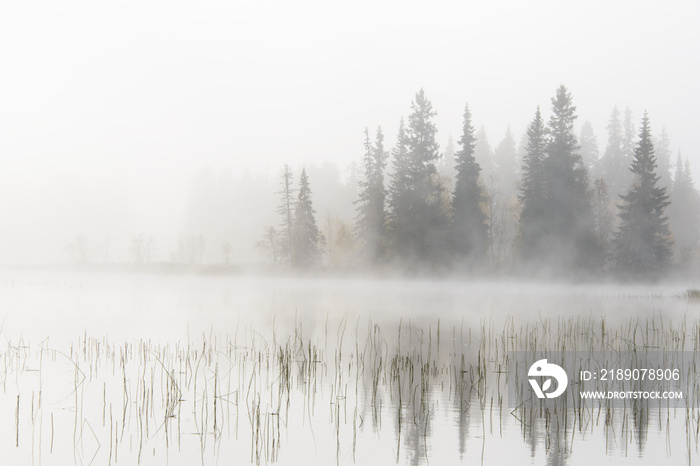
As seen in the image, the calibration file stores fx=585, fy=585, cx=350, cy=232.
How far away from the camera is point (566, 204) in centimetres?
4488

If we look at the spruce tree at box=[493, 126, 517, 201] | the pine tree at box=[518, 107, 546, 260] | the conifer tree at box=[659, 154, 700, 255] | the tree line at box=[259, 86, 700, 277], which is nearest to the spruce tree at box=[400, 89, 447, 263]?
the tree line at box=[259, 86, 700, 277]

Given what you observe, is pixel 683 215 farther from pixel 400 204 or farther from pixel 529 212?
pixel 400 204

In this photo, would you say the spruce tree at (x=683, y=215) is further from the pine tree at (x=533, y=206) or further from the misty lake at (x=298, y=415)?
the misty lake at (x=298, y=415)

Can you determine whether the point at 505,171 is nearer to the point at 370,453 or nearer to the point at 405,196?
the point at 405,196

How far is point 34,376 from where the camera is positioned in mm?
9562

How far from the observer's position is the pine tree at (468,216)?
1841 inches

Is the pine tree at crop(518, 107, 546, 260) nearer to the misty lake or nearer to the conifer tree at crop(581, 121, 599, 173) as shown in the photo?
the misty lake

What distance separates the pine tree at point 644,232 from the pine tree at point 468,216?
10306 mm

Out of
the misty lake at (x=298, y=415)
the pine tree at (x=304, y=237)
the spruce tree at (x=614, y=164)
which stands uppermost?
the spruce tree at (x=614, y=164)

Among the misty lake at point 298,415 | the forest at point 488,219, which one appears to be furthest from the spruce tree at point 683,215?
the misty lake at point 298,415

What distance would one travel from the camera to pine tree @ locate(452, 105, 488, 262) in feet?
153

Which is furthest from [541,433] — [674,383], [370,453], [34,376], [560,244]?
[560,244]

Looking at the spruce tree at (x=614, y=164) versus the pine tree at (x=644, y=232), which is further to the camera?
the spruce tree at (x=614, y=164)

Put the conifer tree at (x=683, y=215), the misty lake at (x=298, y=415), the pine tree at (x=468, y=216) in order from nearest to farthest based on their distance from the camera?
the misty lake at (x=298, y=415) < the pine tree at (x=468, y=216) < the conifer tree at (x=683, y=215)
